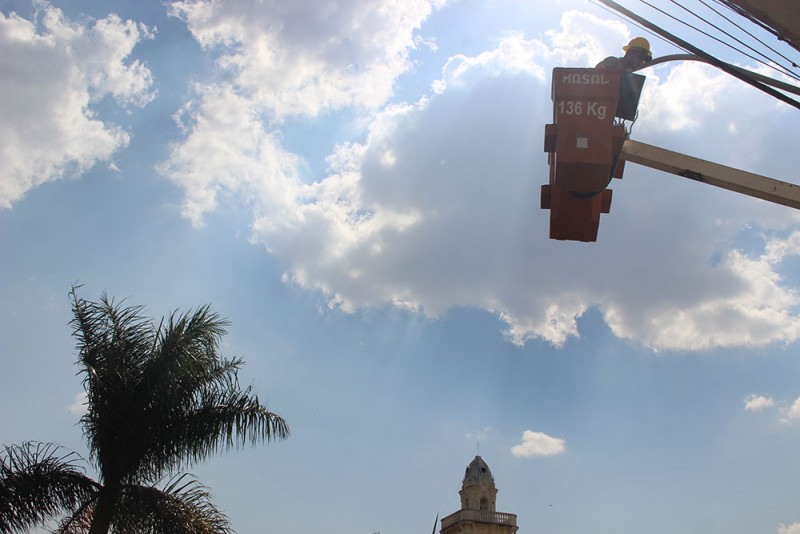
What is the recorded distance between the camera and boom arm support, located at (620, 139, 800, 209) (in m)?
7.46

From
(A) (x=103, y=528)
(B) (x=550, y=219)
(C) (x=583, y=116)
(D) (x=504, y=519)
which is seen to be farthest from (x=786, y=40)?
(D) (x=504, y=519)

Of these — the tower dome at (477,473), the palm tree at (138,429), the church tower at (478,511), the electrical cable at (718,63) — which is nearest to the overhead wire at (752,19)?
the electrical cable at (718,63)

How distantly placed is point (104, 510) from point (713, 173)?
10780mm

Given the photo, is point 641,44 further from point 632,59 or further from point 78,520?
point 78,520

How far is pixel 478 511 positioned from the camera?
54.0m

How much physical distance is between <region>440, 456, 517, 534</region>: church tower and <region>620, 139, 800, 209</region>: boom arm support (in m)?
49.3

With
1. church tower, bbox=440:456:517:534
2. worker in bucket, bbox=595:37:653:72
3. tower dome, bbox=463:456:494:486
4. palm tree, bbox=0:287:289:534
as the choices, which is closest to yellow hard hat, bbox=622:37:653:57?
worker in bucket, bbox=595:37:653:72

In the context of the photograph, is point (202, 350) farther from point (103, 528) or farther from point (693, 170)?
point (693, 170)

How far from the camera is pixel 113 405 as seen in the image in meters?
12.8

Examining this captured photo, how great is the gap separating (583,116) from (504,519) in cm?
5145

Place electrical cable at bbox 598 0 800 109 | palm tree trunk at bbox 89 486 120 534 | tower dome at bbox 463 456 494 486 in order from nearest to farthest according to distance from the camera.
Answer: electrical cable at bbox 598 0 800 109
palm tree trunk at bbox 89 486 120 534
tower dome at bbox 463 456 494 486

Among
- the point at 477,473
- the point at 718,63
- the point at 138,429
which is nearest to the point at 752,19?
the point at 718,63

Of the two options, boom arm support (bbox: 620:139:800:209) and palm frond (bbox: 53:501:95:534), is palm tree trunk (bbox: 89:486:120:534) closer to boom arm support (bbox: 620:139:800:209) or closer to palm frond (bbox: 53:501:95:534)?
palm frond (bbox: 53:501:95:534)

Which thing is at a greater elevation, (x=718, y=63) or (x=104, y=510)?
(x=718, y=63)
